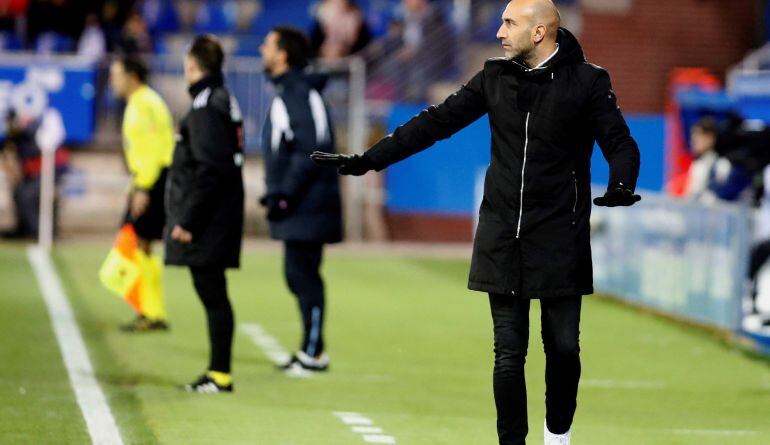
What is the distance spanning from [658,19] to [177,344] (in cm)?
1450

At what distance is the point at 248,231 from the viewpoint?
21859 mm

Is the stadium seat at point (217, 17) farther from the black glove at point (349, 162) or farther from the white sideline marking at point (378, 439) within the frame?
the black glove at point (349, 162)

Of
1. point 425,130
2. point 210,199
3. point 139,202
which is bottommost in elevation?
point 139,202

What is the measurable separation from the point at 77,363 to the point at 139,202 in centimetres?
155

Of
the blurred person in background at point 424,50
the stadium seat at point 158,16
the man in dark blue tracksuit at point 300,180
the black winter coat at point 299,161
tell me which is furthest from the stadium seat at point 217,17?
the black winter coat at point 299,161

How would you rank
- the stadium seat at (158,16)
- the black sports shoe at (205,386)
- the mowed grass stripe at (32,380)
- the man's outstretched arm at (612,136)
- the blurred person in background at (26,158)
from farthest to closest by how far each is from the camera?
the stadium seat at (158,16) < the blurred person in background at (26,158) < the black sports shoe at (205,386) < the mowed grass stripe at (32,380) < the man's outstretched arm at (612,136)

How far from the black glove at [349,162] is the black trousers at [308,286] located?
341 centimetres

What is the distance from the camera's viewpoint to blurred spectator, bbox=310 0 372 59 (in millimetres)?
23109

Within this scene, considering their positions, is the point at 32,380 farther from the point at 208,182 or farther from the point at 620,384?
the point at 620,384

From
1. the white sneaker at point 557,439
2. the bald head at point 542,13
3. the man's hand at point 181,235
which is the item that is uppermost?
the bald head at point 542,13

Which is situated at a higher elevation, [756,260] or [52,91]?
[52,91]

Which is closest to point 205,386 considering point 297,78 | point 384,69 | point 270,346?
point 297,78

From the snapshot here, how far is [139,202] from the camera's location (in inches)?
457

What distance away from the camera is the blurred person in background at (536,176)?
6.65 m
